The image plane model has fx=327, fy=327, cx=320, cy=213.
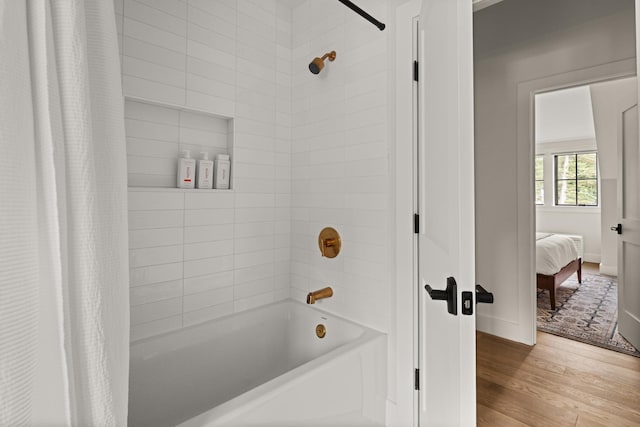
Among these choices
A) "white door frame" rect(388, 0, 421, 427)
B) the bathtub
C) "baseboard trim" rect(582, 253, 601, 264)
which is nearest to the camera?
the bathtub

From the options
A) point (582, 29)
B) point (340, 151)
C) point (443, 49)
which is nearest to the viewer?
point (443, 49)

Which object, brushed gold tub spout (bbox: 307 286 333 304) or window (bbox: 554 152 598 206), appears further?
window (bbox: 554 152 598 206)

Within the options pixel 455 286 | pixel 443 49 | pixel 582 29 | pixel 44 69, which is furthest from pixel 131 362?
pixel 582 29

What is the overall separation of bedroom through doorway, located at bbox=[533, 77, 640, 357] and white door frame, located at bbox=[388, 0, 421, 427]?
1776 millimetres

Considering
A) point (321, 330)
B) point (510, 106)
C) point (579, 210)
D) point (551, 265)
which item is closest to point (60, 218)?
point (321, 330)

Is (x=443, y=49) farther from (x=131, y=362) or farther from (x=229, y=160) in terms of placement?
(x=131, y=362)

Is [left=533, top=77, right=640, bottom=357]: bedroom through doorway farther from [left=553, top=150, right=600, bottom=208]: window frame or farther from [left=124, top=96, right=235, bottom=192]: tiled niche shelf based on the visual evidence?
[left=124, top=96, right=235, bottom=192]: tiled niche shelf

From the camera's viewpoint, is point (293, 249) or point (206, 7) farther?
point (293, 249)

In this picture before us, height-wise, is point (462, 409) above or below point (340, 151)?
below

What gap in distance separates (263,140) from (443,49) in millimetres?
1234

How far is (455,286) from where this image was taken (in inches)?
38.9

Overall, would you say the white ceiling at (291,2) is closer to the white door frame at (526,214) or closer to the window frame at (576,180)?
the white door frame at (526,214)

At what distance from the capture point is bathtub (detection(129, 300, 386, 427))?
119 cm

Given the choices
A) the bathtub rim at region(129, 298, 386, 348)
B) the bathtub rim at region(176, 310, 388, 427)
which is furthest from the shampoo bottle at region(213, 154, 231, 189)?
the bathtub rim at region(176, 310, 388, 427)
